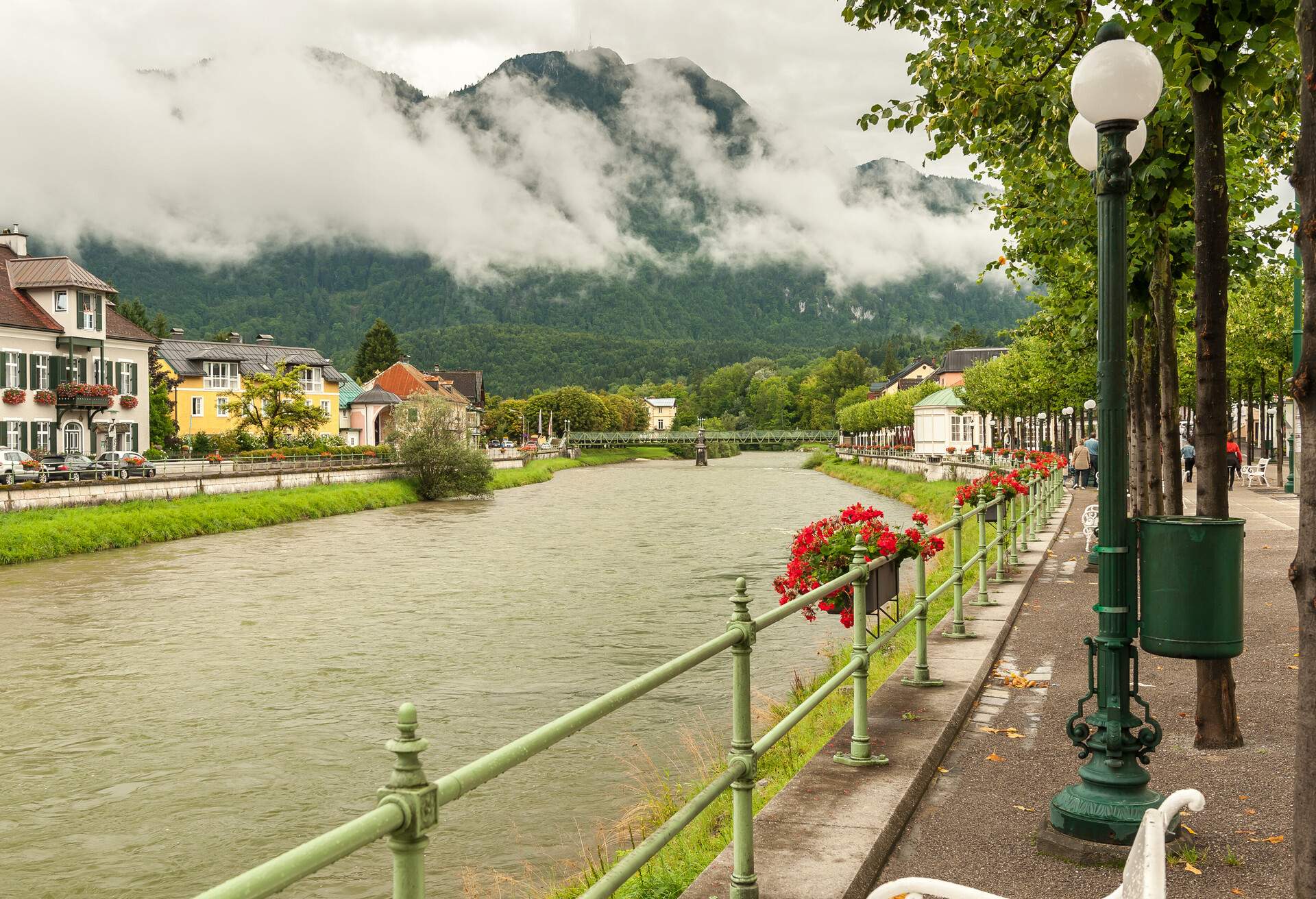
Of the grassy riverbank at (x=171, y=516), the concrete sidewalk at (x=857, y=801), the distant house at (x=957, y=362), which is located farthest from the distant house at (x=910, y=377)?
the concrete sidewalk at (x=857, y=801)

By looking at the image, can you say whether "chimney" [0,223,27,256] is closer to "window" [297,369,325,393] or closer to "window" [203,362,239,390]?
"window" [203,362,239,390]

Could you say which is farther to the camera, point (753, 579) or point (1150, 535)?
point (753, 579)

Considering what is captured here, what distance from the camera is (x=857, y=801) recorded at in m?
5.64

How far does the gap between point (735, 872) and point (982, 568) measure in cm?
891

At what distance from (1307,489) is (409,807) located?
2.78 meters

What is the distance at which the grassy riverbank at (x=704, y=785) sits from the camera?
637 centimetres

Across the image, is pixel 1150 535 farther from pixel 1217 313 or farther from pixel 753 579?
pixel 753 579

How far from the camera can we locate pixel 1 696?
16.1 meters

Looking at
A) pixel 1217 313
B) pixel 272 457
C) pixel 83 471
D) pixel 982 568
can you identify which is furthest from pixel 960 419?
pixel 1217 313

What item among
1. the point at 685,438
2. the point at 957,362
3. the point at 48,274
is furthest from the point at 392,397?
the point at 957,362

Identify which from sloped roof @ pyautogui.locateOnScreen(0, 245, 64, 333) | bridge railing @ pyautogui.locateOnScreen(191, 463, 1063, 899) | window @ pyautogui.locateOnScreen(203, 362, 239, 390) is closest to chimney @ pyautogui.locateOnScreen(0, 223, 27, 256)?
sloped roof @ pyautogui.locateOnScreen(0, 245, 64, 333)

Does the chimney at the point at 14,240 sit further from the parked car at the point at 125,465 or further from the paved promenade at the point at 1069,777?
the paved promenade at the point at 1069,777

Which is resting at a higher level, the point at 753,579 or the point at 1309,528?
the point at 1309,528

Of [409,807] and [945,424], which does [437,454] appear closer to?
[945,424]
